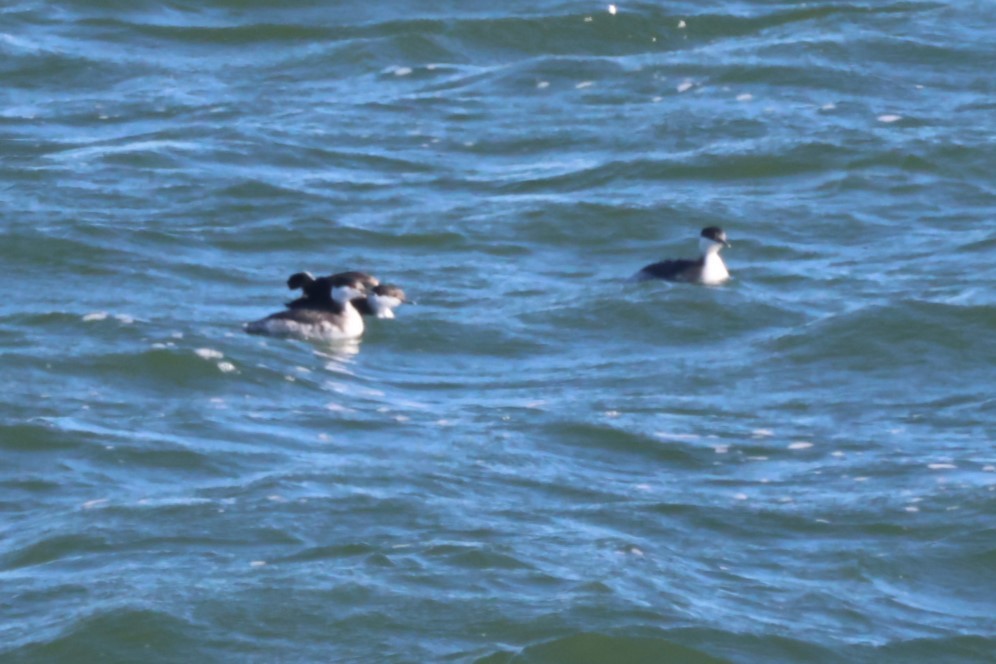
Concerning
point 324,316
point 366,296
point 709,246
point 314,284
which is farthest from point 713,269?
point 324,316

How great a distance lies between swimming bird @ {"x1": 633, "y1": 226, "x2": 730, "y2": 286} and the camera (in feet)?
65.6

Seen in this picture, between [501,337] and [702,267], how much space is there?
2183 mm

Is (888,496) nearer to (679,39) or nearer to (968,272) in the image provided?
(968,272)

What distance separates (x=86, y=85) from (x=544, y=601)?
1651cm

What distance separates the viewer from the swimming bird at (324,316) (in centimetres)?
1847

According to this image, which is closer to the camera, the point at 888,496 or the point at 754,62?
the point at 888,496

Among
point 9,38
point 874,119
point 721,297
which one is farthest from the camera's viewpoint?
point 9,38

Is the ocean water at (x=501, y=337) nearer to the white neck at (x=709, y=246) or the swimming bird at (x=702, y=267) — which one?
the swimming bird at (x=702, y=267)

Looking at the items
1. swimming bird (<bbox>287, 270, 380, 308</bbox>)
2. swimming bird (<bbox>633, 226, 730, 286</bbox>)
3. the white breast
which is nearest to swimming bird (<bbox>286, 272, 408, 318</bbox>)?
swimming bird (<bbox>287, 270, 380, 308</bbox>)

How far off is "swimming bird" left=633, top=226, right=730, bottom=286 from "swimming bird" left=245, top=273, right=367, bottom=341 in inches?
102

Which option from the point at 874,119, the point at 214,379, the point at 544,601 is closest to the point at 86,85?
the point at 874,119

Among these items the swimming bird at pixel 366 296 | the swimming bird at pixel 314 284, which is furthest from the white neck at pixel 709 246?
the swimming bird at pixel 314 284

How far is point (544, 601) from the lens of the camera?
41.1 feet

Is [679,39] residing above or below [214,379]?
above
